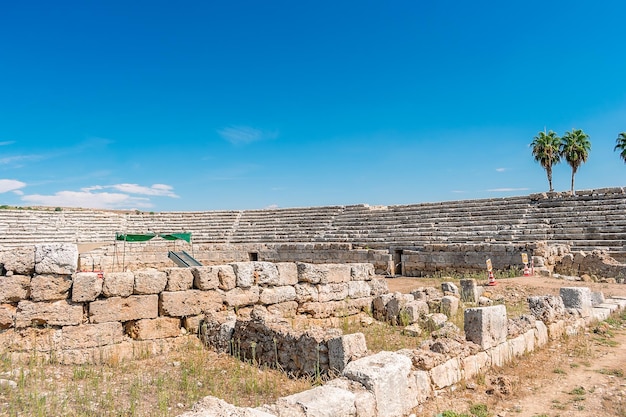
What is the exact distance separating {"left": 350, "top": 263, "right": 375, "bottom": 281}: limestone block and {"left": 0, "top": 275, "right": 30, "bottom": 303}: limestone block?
6.81 metres

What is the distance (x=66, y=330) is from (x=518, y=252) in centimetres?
1696

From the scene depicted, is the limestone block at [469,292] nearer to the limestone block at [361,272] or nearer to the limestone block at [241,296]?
the limestone block at [361,272]

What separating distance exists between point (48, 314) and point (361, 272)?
22.5ft

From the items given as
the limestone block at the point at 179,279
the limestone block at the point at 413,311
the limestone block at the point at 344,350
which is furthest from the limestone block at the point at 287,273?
the limestone block at the point at 344,350

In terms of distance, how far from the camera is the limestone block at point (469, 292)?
11641 millimetres

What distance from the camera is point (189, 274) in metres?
8.23

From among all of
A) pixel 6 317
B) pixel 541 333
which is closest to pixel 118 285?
pixel 6 317

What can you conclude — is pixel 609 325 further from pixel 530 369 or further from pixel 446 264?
pixel 446 264

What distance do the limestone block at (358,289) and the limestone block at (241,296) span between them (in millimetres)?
2598

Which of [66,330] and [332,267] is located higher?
[332,267]

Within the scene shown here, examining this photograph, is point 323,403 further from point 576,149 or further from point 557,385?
point 576,149

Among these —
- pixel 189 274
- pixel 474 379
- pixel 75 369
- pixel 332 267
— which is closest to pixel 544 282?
pixel 332 267

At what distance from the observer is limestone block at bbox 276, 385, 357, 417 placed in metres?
3.71

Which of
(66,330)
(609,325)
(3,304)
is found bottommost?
(609,325)
